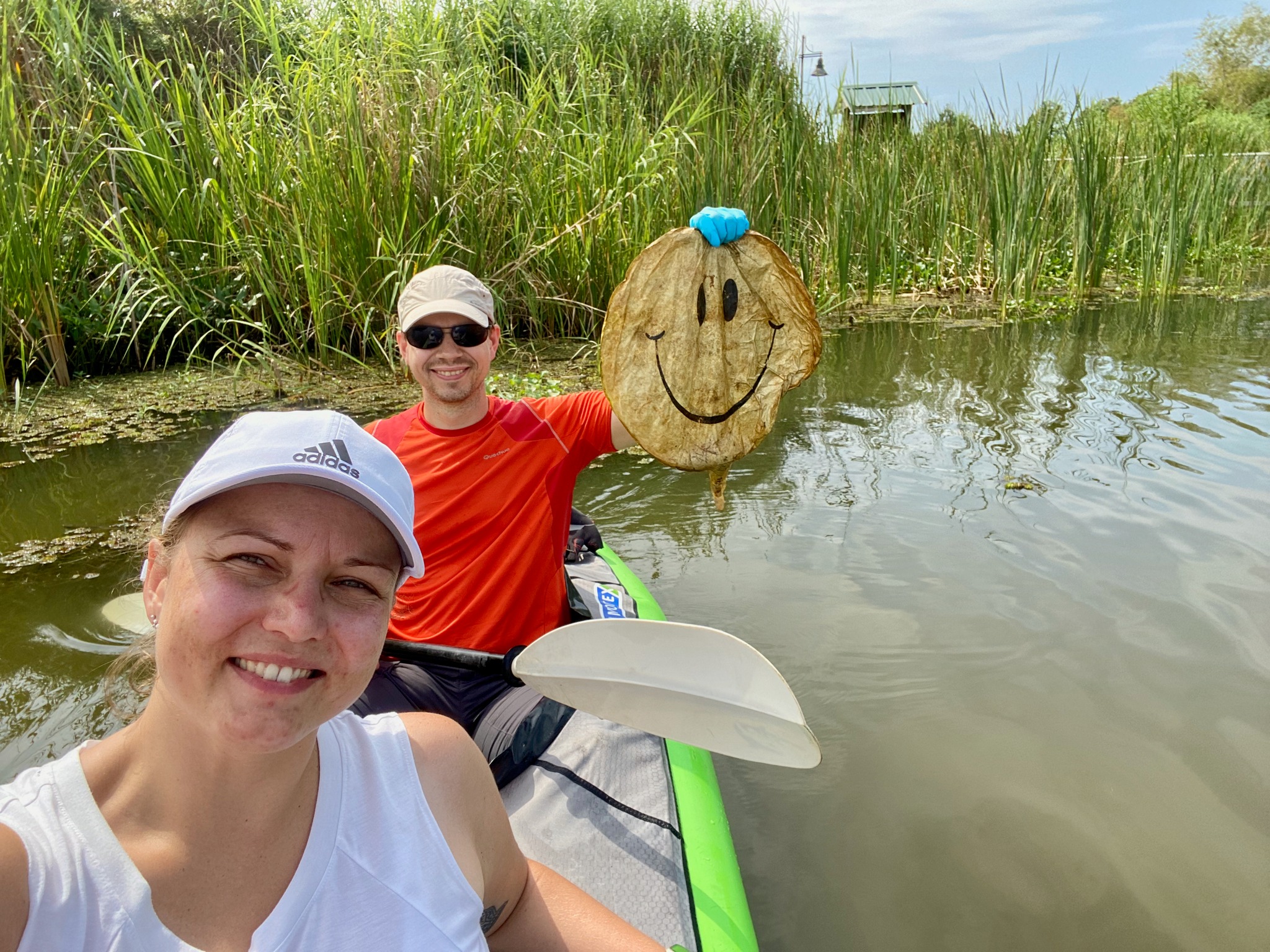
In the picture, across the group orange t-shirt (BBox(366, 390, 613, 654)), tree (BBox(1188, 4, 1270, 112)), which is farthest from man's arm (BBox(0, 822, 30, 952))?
tree (BBox(1188, 4, 1270, 112))

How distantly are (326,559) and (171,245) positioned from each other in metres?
5.70

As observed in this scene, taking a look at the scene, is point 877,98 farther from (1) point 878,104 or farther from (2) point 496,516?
(2) point 496,516

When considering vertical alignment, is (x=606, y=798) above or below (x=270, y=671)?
below

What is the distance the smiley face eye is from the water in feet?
4.51

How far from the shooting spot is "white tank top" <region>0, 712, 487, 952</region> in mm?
787

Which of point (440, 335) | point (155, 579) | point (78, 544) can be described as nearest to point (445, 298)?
point (440, 335)

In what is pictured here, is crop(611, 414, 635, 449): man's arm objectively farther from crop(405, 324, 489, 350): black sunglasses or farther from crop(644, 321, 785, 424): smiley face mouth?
crop(644, 321, 785, 424): smiley face mouth

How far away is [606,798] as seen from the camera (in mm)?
1963

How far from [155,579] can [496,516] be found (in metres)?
1.41

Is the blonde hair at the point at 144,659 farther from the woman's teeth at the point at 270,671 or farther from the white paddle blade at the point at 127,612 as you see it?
the white paddle blade at the point at 127,612

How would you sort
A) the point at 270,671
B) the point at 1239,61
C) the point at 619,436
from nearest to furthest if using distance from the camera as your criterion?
the point at 270,671 → the point at 619,436 → the point at 1239,61

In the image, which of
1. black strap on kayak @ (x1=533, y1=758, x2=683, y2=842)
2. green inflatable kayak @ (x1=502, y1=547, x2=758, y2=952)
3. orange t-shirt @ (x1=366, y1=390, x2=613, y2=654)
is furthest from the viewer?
orange t-shirt @ (x1=366, y1=390, x2=613, y2=654)

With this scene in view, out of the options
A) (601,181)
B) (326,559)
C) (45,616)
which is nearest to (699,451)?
(326,559)

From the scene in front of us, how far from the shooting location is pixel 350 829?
0.97m
